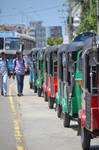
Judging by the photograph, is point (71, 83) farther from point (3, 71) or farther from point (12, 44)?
point (12, 44)

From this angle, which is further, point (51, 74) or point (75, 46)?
point (51, 74)

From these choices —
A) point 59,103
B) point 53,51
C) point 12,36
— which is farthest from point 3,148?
point 12,36

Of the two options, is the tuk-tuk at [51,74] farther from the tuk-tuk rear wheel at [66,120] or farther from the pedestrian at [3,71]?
the pedestrian at [3,71]

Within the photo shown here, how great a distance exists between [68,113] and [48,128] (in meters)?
0.64

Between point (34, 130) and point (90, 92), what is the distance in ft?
11.9

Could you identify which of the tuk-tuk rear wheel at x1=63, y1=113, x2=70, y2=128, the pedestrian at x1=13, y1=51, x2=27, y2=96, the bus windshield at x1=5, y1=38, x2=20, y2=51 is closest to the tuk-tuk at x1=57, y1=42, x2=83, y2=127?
the tuk-tuk rear wheel at x1=63, y1=113, x2=70, y2=128

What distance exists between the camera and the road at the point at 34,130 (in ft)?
36.0

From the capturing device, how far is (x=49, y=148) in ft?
34.9

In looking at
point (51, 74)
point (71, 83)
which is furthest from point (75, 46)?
point (51, 74)

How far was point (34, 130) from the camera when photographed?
13.1 meters

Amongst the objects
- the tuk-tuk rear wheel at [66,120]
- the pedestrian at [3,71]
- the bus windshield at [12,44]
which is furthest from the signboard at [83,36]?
the bus windshield at [12,44]

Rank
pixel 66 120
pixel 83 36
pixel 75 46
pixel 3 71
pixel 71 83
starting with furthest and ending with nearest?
pixel 3 71 < pixel 83 36 < pixel 66 120 < pixel 71 83 < pixel 75 46

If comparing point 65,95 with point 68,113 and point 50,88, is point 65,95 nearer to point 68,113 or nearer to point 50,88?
point 68,113

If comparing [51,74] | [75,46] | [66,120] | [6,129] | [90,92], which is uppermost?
[75,46]
